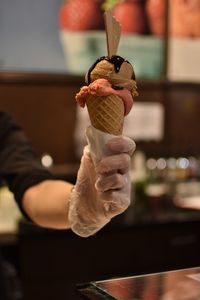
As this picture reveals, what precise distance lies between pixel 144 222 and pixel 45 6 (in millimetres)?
1409

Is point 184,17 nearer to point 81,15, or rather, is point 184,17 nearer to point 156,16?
point 156,16

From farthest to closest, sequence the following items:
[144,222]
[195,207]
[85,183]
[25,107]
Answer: [25,107]
[195,207]
[144,222]
[85,183]

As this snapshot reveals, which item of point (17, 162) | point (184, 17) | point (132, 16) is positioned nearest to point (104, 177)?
point (17, 162)

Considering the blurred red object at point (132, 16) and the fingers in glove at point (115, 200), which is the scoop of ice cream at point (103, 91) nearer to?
the fingers in glove at point (115, 200)

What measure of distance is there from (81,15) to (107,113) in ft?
7.62

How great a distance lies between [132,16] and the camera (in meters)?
3.31

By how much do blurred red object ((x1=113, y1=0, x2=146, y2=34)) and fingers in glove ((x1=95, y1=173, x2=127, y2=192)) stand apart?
94.0 inches

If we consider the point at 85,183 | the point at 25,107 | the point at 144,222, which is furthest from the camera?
the point at 25,107

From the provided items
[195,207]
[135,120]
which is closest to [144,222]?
[195,207]

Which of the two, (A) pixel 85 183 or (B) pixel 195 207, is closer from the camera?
(A) pixel 85 183

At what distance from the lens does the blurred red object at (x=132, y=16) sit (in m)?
3.24

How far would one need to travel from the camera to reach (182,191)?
10.4ft

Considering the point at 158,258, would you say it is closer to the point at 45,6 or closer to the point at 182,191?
the point at 182,191

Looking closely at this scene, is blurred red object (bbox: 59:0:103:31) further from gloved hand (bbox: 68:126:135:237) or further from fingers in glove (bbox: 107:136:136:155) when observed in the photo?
fingers in glove (bbox: 107:136:136:155)
